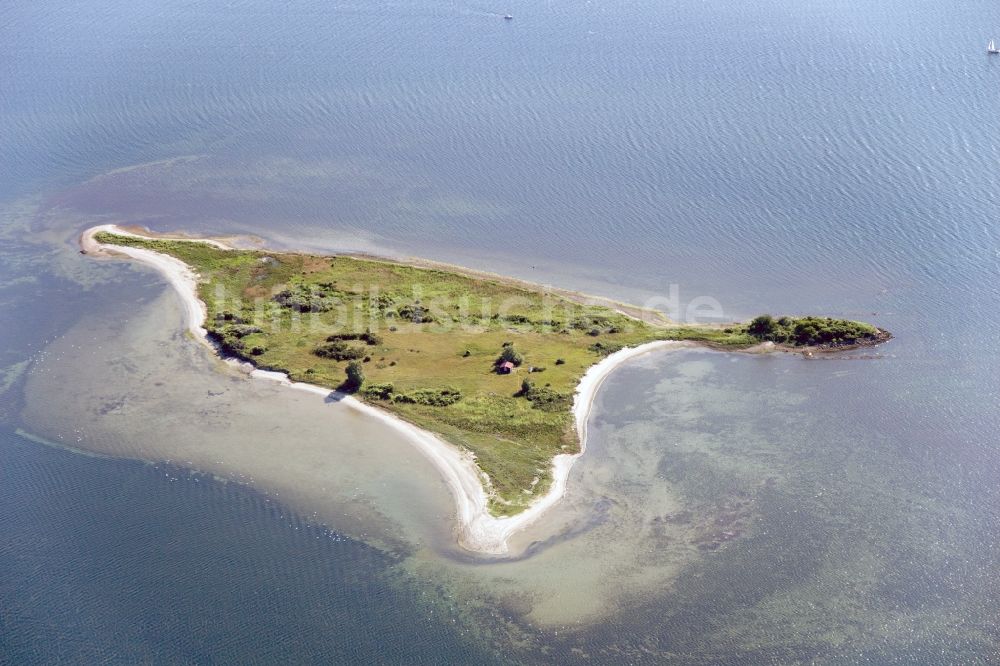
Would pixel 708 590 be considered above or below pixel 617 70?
below

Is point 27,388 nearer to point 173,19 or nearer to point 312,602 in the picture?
point 312,602

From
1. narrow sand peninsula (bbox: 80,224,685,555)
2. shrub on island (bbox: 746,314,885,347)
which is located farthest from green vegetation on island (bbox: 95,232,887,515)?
narrow sand peninsula (bbox: 80,224,685,555)

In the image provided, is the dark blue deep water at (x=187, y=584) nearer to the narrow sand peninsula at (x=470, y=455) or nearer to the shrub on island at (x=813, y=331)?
the narrow sand peninsula at (x=470, y=455)

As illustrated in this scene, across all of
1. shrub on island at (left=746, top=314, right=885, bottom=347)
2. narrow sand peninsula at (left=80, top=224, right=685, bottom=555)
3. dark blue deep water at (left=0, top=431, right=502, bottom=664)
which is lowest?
dark blue deep water at (left=0, top=431, right=502, bottom=664)

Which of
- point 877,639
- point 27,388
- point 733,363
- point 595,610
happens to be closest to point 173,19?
point 27,388

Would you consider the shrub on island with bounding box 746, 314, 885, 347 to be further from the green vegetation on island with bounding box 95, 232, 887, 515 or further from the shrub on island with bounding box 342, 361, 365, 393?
the shrub on island with bounding box 342, 361, 365, 393

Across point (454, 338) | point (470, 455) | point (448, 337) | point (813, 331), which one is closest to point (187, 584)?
point (470, 455)
